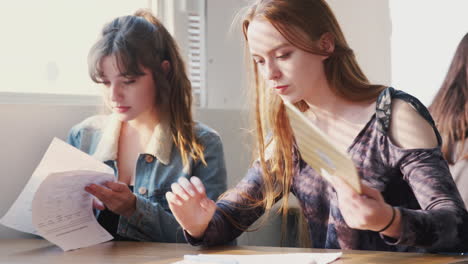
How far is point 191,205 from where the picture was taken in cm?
143

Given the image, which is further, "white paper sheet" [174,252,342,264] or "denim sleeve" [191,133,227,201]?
"denim sleeve" [191,133,227,201]

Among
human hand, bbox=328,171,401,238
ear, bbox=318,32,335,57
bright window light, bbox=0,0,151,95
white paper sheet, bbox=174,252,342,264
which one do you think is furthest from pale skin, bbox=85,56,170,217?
human hand, bbox=328,171,401,238

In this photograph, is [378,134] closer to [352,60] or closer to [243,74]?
[352,60]

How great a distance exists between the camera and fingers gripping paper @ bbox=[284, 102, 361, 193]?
99 centimetres

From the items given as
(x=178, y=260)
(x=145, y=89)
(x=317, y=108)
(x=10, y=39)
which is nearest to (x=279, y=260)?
(x=178, y=260)

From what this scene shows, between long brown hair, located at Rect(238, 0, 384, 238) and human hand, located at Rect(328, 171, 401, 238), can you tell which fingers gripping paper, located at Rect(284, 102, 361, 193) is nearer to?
human hand, located at Rect(328, 171, 401, 238)

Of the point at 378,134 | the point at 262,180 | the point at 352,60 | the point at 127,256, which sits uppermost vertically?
the point at 352,60

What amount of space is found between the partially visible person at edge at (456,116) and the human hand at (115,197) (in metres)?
1.07

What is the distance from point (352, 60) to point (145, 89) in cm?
64

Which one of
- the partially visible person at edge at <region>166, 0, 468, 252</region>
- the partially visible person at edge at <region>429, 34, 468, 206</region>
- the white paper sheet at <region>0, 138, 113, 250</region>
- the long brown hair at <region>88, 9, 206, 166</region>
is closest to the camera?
the partially visible person at edge at <region>166, 0, 468, 252</region>

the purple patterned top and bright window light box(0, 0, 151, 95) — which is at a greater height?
bright window light box(0, 0, 151, 95)

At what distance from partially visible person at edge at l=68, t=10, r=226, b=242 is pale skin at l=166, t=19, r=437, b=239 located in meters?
0.34

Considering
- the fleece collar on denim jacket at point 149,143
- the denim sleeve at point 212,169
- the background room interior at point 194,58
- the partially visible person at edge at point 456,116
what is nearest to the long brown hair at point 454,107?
the partially visible person at edge at point 456,116

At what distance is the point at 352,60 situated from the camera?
1.56 meters
